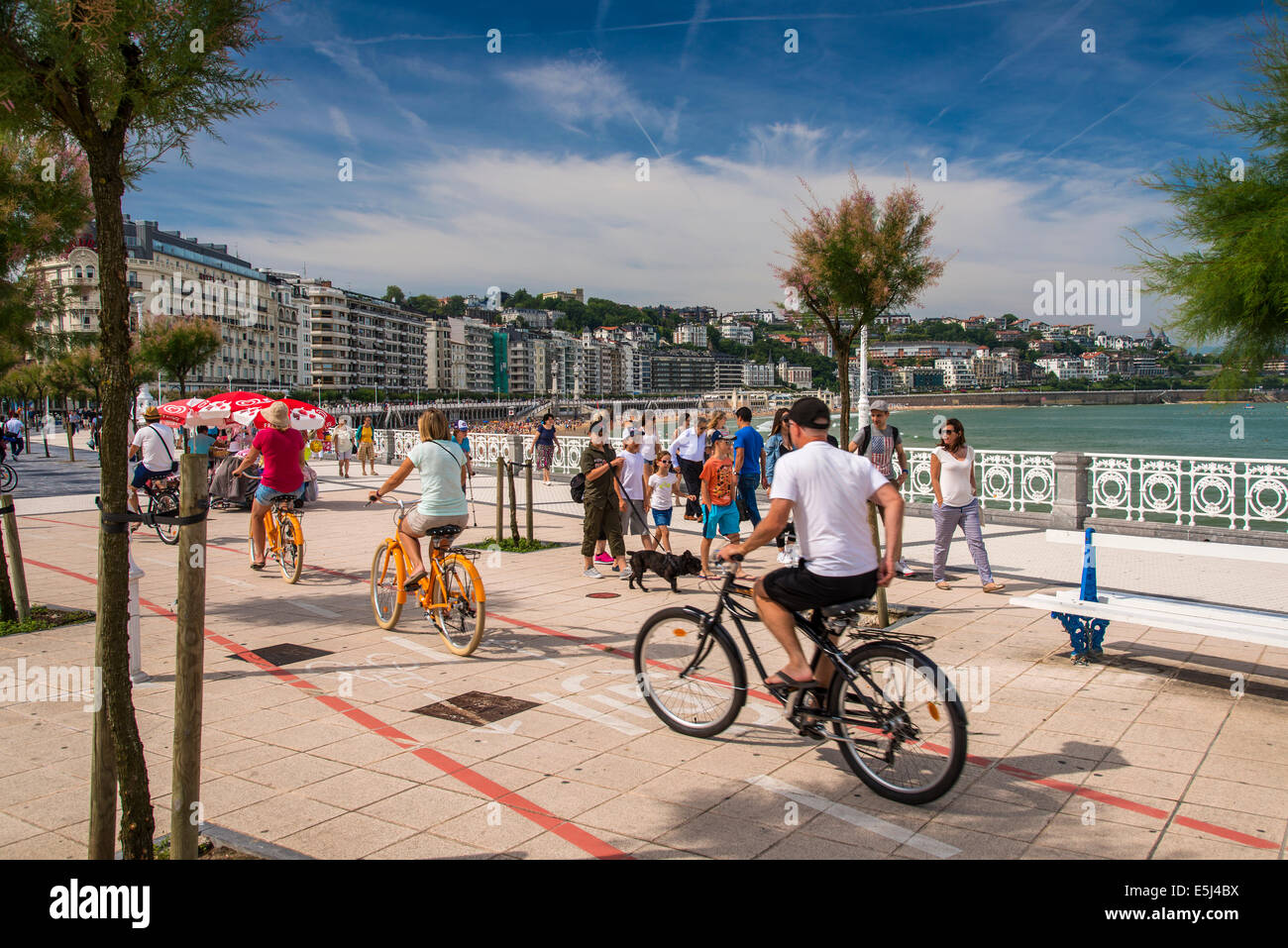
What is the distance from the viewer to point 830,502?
4.07 m

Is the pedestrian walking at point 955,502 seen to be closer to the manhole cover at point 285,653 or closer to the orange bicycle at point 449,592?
the orange bicycle at point 449,592

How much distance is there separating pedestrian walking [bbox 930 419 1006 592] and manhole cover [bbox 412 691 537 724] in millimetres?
5106

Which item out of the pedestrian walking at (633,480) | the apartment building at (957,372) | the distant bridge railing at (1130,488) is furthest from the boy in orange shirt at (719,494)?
the apartment building at (957,372)

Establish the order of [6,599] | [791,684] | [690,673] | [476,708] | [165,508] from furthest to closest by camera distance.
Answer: [165,508]
[6,599]
[476,708]
[690,673]
[791,684]

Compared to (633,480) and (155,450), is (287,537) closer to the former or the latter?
(633,480)

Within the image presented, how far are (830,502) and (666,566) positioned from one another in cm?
450

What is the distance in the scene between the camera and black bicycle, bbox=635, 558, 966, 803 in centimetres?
377

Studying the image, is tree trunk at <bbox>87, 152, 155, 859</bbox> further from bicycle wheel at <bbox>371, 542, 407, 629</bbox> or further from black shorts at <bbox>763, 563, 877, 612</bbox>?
bicycle wheel at <bbox>371, 542, 407, 629</bbox>

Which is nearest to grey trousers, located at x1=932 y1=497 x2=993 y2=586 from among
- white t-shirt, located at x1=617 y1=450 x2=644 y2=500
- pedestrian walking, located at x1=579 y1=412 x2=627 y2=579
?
white t-shirt, located at x1=617 y1=450 x2=644 y2=500

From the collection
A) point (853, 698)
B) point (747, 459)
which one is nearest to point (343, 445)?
point (747, 459)

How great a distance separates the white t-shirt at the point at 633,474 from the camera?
9.69 m

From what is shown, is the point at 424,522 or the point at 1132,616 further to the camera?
the point at 424,522

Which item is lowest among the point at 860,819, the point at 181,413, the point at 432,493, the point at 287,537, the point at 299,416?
the point at 860,819
